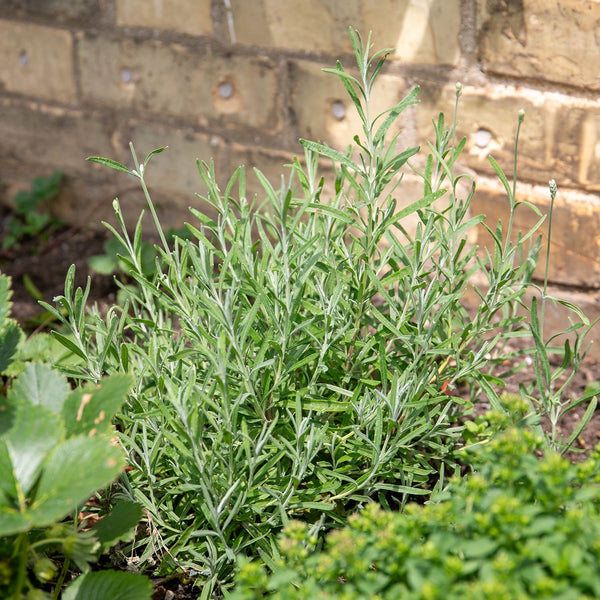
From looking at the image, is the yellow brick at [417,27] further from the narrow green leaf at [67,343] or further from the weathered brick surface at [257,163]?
the narrow green leaf at [67,343]

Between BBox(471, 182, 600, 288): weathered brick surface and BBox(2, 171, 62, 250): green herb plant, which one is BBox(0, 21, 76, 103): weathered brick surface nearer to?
BBox(2, 171, 62, 250): green herb plant

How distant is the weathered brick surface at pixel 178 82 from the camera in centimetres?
256

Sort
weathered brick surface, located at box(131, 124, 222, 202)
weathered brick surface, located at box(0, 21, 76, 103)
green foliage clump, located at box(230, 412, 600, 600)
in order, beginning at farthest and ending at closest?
weathered brick surface, located at box(0, 21, 76, 103) < weathered brick surface, located at box(131, 124, 222, 202) < green foliage clump, located at box(230, 412, 600, 600)

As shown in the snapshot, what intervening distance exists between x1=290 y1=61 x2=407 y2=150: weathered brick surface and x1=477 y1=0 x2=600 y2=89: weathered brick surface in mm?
389

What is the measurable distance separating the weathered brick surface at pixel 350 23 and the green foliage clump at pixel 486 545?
141 centimetres

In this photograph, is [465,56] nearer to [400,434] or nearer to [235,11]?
[235,11]

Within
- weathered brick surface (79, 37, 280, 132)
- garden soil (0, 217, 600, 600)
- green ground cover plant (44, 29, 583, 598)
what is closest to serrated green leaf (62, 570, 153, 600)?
green ground cover plant (44, 29, 583, 598)

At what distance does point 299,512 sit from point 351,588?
0.55 meters

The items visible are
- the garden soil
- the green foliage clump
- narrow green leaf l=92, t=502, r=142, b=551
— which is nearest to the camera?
the green foliage clump

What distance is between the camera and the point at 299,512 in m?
1.52

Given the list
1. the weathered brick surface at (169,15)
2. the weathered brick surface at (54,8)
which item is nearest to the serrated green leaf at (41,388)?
the weathered brick surface at (169,15)

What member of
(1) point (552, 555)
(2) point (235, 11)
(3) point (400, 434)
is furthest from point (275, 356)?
(2) point (235, 11)

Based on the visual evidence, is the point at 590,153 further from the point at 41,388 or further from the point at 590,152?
the point at 41,388

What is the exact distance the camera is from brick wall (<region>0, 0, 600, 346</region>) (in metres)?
2.04
